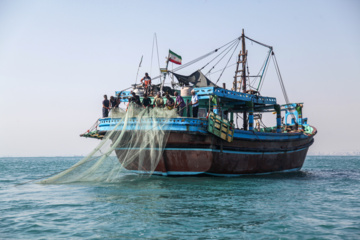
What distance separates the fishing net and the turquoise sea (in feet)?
2.09

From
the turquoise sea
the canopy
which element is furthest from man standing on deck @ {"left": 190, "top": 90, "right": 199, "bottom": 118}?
the turquoise sea

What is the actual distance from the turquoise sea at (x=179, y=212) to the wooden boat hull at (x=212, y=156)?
2.51 metres

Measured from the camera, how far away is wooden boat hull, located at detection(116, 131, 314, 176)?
15.9 metres

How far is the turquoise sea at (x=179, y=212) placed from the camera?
7082 millimetres

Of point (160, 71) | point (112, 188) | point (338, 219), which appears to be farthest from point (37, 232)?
point (160, 71)

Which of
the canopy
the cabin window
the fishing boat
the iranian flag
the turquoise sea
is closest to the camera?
the turquoise sea

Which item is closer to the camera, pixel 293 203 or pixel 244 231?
pixel 244 231

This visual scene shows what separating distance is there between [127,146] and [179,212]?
22.1ft

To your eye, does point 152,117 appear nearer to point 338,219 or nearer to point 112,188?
point 112,188

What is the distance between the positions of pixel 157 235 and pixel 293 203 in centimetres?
533

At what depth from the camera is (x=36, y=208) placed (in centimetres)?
971

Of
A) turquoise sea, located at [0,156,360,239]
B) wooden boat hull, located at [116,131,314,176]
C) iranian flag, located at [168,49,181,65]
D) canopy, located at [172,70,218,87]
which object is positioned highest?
iranian flag, located at [168,49,181,65]

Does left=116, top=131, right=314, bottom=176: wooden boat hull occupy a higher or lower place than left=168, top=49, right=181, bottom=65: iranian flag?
lower

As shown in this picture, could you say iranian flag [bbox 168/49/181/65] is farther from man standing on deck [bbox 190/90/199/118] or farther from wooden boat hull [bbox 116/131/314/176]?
wooden boat hull [bbox 116/131/314/176]
